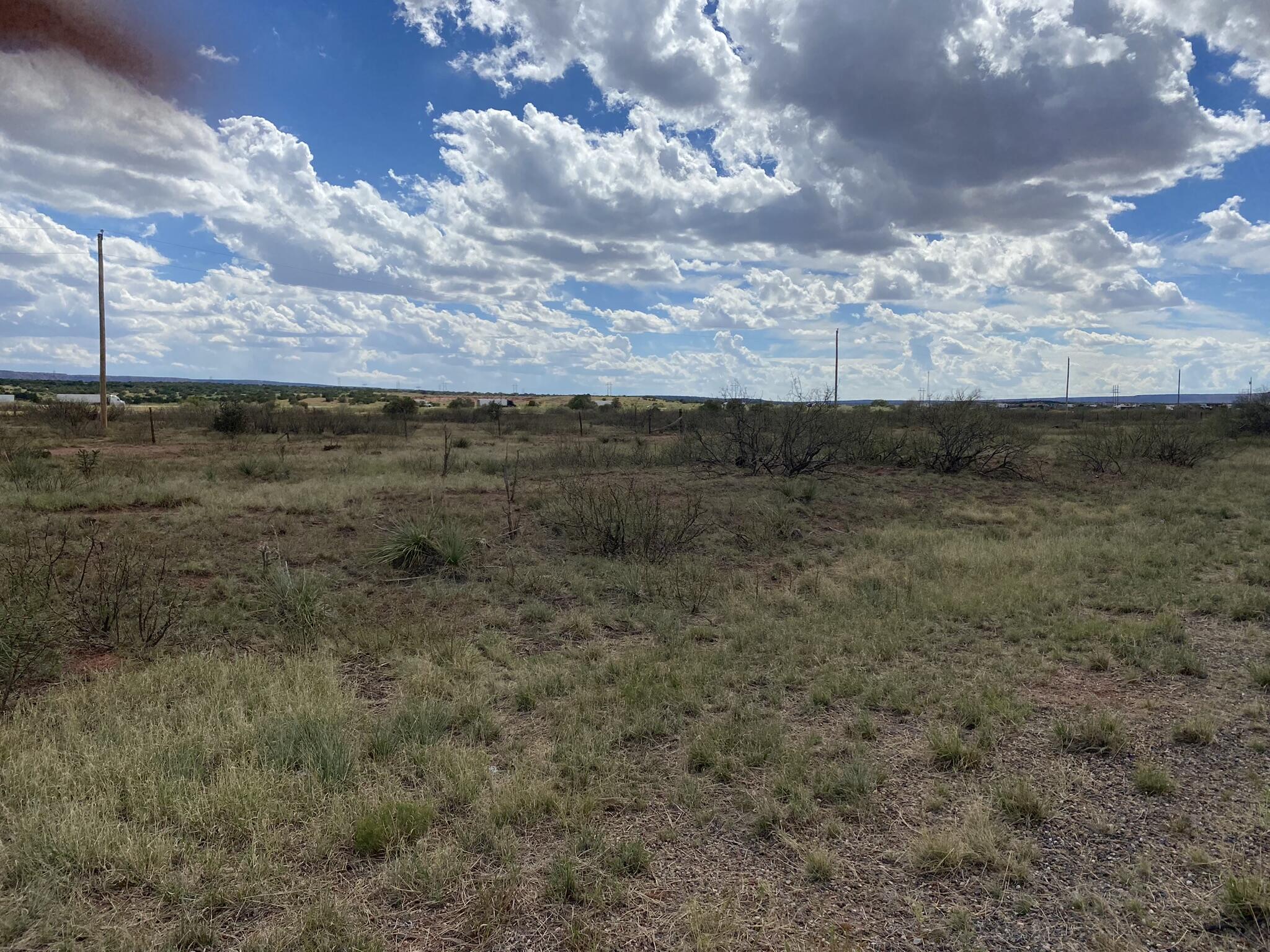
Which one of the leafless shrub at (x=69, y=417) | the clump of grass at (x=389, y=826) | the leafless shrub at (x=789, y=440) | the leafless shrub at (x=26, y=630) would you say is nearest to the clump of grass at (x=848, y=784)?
the clump of grass at (x=389, y=826)

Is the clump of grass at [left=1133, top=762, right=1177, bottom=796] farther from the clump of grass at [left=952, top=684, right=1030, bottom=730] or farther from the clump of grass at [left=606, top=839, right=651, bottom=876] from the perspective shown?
the clump of grass at [left=606, top=839, right=651, bottom=876]

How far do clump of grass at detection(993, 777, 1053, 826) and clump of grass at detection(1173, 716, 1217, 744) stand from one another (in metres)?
1.50

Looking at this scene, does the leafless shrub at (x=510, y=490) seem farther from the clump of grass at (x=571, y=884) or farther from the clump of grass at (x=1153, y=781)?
the clump of grass at (x=1153, y=781)

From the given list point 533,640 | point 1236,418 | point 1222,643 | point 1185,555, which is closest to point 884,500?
point 1185,555

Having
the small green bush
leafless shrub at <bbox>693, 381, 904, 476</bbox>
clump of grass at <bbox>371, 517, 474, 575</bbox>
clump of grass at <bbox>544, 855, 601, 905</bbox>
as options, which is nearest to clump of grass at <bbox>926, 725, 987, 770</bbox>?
clump of grass at <bbox>544, 855, 601, 905</bbox>

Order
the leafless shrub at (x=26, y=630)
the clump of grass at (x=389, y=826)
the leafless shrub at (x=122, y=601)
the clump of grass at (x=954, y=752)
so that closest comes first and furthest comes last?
the clump of grass at (x=389, y=826) → the clump of grass at (x=954, y=752) → the leafless shrub at (x=26, y=630) → the leafless shrub at (x=122, y=601)

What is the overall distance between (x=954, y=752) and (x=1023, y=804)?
0.66 metres

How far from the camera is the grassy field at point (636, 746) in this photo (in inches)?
125

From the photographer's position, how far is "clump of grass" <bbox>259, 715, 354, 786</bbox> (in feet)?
14.2

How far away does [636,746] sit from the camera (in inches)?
197

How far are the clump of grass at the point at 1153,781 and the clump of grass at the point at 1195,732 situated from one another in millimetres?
681

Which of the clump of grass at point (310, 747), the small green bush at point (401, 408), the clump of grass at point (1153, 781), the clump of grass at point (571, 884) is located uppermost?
the small green bush at point (401, 408)

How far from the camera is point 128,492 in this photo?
14.6 m

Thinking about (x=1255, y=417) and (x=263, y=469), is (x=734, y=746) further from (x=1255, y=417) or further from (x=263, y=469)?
(x=1255, y=417)
